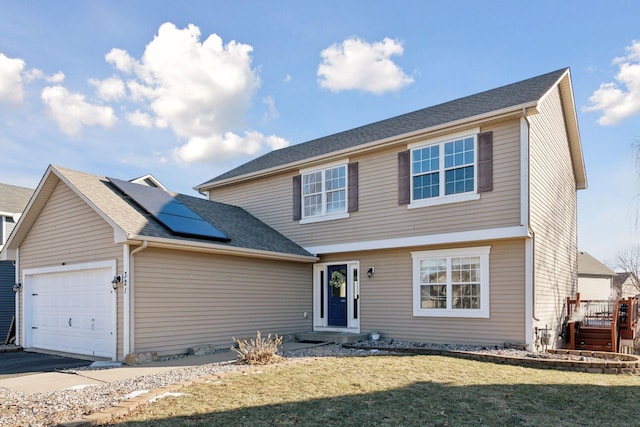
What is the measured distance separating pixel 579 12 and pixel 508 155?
4805 mm

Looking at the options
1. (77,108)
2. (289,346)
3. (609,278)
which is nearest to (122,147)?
(77,108)

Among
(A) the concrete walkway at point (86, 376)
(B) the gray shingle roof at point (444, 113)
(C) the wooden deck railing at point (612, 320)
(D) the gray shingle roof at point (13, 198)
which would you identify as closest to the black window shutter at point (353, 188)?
(B) the gray shingle roof at point (444, 113)

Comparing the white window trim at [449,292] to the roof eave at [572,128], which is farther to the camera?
the roof eave at [572,128]

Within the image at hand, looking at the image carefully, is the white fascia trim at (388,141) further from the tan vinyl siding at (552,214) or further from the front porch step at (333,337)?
the front porch step at (333,337)

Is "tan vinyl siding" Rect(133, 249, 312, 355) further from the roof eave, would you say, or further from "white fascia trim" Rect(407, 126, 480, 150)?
the roof eave

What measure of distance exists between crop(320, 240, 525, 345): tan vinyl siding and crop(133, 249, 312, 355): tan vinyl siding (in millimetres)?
1722

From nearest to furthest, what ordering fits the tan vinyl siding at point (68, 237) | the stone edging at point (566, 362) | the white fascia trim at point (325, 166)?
1. the stone edging at point (566, 362)
2. the tan vinyl siding at point (68, 237)
3. the white fascia trim at point (325, 166)

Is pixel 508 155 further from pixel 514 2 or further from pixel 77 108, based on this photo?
pixel 77 108

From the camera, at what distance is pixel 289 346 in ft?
37.6

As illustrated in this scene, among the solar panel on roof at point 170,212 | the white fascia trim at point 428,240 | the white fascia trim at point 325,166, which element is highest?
the white fascia trim at point 325,166

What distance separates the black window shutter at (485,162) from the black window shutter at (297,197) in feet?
18.5

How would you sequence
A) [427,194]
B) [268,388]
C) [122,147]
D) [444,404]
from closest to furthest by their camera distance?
1. [444,404]
2. [268,388]
3. [427,194]
4. [122,147]

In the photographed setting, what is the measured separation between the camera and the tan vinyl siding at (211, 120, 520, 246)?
1014 centimetres

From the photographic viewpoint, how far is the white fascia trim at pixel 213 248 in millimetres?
9367
